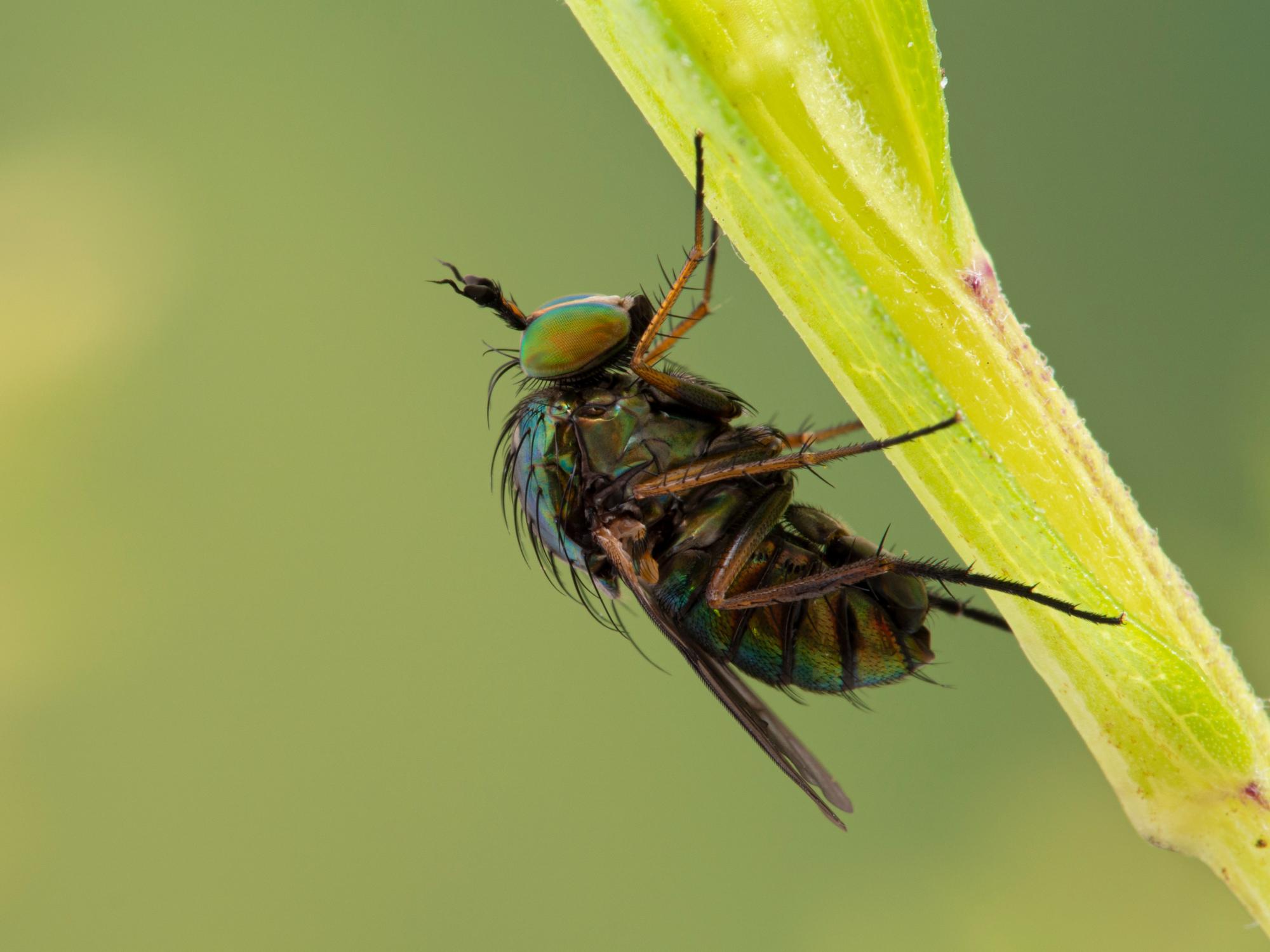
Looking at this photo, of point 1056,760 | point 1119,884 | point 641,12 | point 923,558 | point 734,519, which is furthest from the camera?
point 1056,760

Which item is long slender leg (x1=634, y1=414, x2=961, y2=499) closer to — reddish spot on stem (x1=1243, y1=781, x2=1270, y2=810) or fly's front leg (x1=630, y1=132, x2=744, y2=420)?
fly's front leg (x1=630, y1=132, x2=744, y2=420)

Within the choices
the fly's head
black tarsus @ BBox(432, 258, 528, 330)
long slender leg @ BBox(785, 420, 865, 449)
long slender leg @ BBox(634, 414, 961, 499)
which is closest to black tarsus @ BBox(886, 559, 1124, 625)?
long slender leg @ BBox(634, 414, 961, 499)

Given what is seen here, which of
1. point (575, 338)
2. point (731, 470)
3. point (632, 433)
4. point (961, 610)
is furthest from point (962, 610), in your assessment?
point (575, 338)

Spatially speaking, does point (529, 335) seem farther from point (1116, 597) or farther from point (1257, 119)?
point (1257, 119)

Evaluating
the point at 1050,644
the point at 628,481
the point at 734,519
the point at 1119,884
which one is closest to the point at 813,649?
the point at 734,519

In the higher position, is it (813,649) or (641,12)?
(641,12)

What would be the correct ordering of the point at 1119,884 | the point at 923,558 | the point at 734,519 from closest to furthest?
1. the point at 923,558
2. the point at 734,519
3. the point at 1119,884
